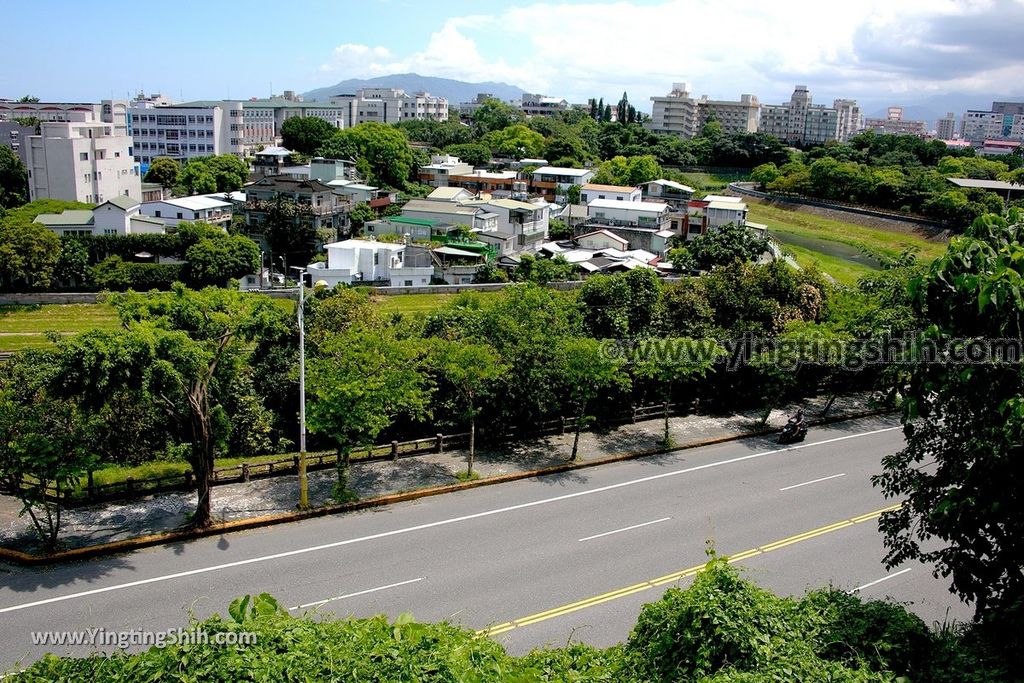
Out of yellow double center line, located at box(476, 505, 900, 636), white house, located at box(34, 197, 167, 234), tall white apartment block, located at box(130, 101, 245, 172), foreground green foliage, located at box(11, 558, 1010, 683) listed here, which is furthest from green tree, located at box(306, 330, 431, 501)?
tall white apartment block, located at box(130, 101, 245, 172)

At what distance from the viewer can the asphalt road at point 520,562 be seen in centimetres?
1353

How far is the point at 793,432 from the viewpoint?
78.6 ft

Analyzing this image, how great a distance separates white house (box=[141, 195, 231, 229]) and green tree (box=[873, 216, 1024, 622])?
2129 inches

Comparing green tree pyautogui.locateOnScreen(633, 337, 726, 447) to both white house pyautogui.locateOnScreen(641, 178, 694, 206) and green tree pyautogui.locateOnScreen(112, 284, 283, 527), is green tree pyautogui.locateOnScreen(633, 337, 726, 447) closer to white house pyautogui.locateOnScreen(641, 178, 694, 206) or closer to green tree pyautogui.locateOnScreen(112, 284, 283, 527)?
green tree pyautogui.locateOnScreen(112, 284, 283, 527)

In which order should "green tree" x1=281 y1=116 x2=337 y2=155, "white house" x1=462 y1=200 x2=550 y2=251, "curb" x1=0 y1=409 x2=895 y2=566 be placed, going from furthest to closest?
"green tree" x1=281 y1=116 x2=337 y2=155 → "white house" x1=462 y1=200 x2=550 y2=251 → "curb" x1=0 y1=409 x2=895 y2=566

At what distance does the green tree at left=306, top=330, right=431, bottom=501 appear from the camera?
1772cm

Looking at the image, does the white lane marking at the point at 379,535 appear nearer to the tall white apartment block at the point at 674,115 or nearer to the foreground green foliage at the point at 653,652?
the foreground green foliage at the point at 653,652

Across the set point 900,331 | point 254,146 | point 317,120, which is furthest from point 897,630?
point 254,146

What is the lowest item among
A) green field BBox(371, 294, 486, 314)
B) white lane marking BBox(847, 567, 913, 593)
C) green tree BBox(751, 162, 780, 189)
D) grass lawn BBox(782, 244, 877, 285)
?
white lane marking BBox(847, 567, 913, 593)

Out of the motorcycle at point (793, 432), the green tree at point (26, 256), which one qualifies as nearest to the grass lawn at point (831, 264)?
the motorcycle at point (793, 432)

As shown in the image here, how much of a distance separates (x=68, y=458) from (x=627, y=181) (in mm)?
78928

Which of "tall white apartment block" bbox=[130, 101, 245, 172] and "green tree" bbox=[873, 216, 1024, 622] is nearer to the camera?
"green tree" bbox=[873, 216, 1024, 622]

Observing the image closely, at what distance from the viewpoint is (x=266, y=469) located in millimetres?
19234

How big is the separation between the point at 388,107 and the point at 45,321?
12265cm
